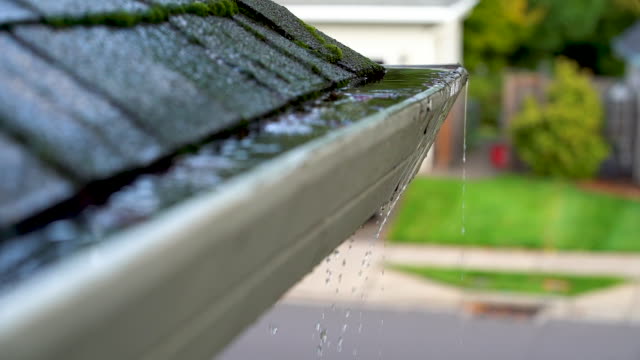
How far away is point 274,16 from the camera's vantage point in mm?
2088

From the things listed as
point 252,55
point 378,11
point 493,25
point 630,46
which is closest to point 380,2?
point 378,11

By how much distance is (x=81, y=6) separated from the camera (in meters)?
1.33

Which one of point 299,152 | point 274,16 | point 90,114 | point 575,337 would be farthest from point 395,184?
point 575,337

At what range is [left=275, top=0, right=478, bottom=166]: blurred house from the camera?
51.1 ft

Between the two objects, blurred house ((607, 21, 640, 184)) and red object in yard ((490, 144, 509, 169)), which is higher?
blurred house ((607, 21, 640, 184))

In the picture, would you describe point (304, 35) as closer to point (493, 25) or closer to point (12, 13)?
point (12, 13)

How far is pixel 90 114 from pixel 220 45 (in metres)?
0.55

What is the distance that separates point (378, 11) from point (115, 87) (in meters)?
14.9

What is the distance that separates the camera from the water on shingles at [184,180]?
0.70m

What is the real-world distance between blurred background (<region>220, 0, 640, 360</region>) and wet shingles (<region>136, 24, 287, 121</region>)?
409 cm

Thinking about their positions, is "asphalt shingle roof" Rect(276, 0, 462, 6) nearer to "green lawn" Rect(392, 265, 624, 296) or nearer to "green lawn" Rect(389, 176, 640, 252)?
"green lawn" Rect(389, 176, 640, 252)

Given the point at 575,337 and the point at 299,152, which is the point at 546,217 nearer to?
the point at 575,337

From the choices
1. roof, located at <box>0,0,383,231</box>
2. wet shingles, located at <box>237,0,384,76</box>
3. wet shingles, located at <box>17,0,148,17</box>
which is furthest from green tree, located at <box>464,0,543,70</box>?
wet shingles, located at <box>17,0,148,17</box>

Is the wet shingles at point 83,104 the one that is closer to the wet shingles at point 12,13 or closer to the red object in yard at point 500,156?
the wet shingles at point 12,13
